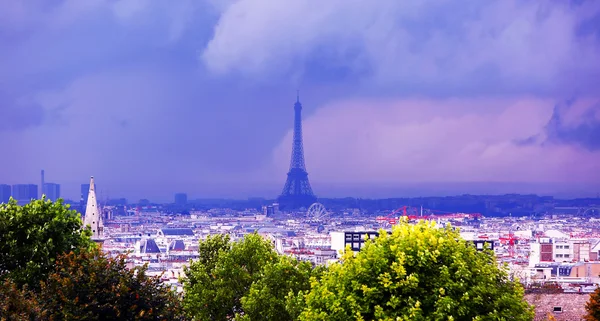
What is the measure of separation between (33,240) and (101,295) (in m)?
5.84

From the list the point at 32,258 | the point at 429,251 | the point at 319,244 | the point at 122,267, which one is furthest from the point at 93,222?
the point at 319,244

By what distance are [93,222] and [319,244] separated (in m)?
105

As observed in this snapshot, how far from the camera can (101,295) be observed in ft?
82.5

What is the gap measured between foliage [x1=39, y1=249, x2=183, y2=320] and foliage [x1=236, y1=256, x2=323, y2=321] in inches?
86.0

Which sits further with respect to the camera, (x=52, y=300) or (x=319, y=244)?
(x=319, y=244)

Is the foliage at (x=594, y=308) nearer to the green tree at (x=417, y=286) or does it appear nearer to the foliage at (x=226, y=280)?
the green tree at (x=417, y=286)

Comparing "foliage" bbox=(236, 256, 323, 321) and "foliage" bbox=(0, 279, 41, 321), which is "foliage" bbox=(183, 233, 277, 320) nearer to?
"foliage" bbox=(236, 256, 323, 321)

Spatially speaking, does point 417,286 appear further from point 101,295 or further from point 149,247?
point 149,247

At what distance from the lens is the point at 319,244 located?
479 feet

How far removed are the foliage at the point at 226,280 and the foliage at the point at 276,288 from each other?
31.8 inches

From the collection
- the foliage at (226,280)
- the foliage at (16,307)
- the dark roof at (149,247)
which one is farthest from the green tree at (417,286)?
the dark roof at (149,247)

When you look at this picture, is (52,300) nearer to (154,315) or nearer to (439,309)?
(154,315)

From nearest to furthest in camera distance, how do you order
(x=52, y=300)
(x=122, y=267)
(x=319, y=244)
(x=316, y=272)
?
(x=52, y=300)
(x=122, y=267)
(x=316, y=272)
(x=319, y=244)

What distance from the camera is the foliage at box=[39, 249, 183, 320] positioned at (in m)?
24.6
